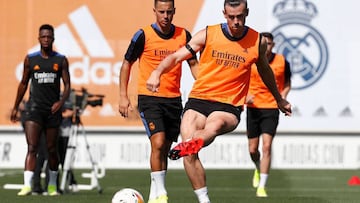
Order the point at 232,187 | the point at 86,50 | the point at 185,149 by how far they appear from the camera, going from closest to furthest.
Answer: the point at 185,149, the point at 232,187, the point at 86,50

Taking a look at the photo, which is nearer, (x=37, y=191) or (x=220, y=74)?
(x=220, y=74)

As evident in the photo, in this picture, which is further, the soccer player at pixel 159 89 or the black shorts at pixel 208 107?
the soccer player at pixel 159 89

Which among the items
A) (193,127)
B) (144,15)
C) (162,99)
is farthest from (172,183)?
(193,127)

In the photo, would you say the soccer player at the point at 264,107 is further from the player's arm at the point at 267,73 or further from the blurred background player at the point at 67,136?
the player's arm at the point at 267,73

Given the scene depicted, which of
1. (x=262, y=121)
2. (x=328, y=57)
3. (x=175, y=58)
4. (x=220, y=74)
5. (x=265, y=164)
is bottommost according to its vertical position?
(x=265, y=164)

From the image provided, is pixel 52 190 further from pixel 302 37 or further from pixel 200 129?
pixel 302 37

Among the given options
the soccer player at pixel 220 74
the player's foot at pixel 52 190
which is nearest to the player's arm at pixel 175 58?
the soccer player at pixel 220 74

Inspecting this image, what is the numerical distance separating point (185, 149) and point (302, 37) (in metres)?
15.4

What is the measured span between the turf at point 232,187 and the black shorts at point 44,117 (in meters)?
Result: 1.13

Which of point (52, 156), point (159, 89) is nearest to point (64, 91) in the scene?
point (52, 156)

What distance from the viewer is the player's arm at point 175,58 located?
11664 millimetres

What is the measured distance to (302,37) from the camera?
26422mm

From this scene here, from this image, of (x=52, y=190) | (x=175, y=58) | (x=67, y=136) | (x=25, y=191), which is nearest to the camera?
(x=175, y=58)

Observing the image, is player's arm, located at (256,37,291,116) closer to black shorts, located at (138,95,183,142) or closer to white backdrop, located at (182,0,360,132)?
black shorts, located at (138,95,183,142)
